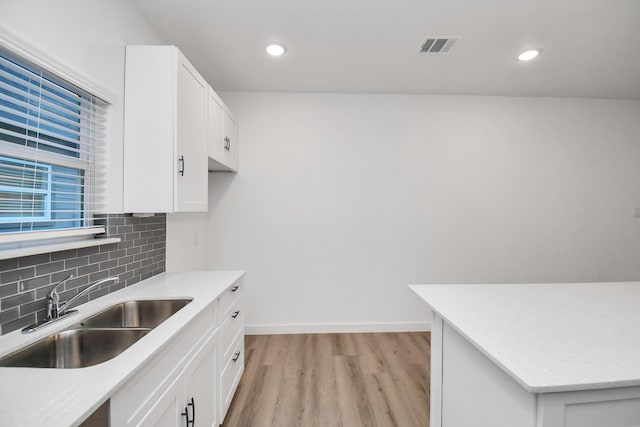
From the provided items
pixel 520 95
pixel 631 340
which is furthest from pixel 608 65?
pixel 631 340

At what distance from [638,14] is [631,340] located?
2.30 metres

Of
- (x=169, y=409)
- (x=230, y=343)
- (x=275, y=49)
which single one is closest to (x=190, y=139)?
(x=275, y=49)

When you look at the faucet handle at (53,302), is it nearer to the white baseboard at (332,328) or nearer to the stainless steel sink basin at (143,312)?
the stainless steel sink basin at (143,312)

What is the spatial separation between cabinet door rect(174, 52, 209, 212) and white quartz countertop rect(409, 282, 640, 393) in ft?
5.15

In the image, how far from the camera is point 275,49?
7.55 ft

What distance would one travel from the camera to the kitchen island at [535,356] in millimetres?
826

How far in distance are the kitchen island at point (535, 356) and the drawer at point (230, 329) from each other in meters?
1.23

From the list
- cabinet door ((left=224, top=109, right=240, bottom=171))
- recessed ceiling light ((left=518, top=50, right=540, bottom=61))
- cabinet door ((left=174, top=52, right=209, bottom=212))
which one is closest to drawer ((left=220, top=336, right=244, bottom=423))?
cabinet door ((left=174, top=52, right=209, bottom=212))

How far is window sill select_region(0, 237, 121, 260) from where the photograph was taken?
1.02 m

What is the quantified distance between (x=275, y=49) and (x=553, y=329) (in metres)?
2.51

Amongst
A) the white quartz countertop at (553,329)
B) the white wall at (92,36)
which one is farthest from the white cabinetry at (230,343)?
the white quartz countertop at (553,329)

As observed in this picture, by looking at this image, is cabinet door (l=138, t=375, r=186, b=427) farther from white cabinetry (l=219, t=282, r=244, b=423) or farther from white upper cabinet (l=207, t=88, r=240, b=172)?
white upper cabinet (l=207, t=88, r=240, b=172)

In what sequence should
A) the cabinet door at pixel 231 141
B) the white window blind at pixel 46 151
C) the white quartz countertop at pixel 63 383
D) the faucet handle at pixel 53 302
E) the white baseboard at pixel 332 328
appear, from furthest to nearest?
the white baseboard at pixel 332 328
the cabinet door at pixel 231 141
the faucet handle at pixel 53 302
the white window blind at pixel 46 151
the white quartz countertop at pixel 63 383

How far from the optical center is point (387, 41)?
221 centimetres
